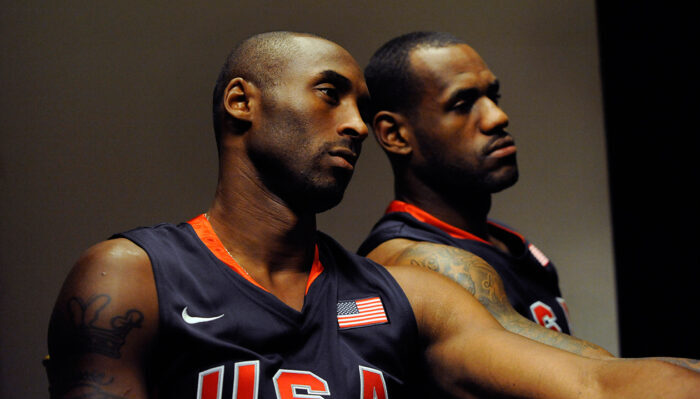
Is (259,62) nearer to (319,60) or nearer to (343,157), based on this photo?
(319,60)

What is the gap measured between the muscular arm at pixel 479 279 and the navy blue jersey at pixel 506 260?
99 mm

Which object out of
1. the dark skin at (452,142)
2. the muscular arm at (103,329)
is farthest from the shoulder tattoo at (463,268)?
the muscular arm at (103,329)

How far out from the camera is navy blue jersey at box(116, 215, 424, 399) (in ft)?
3.65

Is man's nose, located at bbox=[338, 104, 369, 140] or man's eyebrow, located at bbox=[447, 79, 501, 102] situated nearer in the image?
man's nose, located at bbox=[338, 104, 369, 140]

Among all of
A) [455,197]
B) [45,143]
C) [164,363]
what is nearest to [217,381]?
[164,363]

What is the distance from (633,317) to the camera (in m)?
2.96

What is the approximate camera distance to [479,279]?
5.41ft

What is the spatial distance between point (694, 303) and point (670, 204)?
422 millimetres

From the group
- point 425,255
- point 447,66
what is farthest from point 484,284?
point 447,66

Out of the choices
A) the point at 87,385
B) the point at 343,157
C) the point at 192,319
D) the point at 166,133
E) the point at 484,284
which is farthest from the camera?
the point at 166,133

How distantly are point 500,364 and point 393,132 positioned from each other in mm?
1003

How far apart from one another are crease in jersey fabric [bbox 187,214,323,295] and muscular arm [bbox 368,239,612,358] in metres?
0.39

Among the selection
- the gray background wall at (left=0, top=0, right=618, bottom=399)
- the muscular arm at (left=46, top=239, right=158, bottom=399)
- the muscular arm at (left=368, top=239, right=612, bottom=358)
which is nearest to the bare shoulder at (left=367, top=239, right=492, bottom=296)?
the muscular arm at (left=368, top=239, right=612, bottom=358)

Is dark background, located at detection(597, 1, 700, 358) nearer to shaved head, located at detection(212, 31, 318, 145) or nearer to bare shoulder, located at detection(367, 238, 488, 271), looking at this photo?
bare shoulder, located at detection(367, 238, 488, 271)
